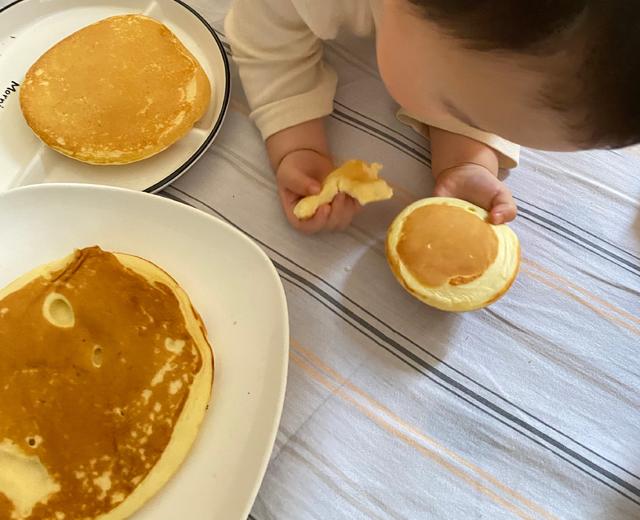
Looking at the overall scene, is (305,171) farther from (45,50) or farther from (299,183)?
(45,50)

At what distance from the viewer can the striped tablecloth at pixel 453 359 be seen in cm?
51

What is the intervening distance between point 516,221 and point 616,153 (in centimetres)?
14

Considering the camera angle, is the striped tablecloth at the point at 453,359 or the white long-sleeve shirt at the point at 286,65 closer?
the striped tablecloth at the point at 453,359

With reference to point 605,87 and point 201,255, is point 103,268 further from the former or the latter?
point 605,87

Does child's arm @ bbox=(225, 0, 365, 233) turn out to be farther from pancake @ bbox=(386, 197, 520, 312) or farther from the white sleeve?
pancake @ bbox=(386, 197, 520, 312)

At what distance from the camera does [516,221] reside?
24.2 inches

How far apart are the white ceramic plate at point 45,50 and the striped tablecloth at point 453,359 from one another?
32 millimetres

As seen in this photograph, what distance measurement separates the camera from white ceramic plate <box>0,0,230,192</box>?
60 centimetres

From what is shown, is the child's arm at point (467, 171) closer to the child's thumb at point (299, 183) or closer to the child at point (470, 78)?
the child at point (470, 78)

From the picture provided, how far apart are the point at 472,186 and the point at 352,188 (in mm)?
131

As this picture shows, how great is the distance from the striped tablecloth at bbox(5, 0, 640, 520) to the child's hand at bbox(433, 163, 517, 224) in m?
0.03

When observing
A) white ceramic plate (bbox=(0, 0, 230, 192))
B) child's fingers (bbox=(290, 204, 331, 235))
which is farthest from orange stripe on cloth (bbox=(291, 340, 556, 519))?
white ceramic plate (bbox=(0, 0, 230, 192))

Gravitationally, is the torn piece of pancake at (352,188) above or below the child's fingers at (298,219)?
above

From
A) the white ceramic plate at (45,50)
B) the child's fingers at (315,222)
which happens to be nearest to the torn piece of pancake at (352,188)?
the child's fingers at (315,222)
